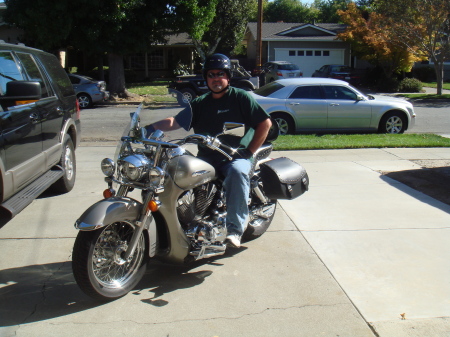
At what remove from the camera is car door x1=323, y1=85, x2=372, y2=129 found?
521 inches

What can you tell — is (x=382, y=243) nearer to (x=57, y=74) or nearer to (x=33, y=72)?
(x=33, y=72)

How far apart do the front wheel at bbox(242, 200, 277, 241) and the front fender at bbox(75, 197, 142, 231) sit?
5.27 ft

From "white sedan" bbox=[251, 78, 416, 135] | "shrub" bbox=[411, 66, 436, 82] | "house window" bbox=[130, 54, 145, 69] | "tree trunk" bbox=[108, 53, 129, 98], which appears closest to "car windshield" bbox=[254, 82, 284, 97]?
"white sedan" bbox=[251, 78, 416, 135]

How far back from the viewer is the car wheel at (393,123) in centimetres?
1359

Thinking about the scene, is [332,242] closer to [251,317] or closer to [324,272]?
[324,272]

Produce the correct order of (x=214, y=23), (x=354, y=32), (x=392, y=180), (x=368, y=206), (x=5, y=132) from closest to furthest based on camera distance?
(x=5, y=132) < (x=368, y=206) < (x=392, y=180) < (x=354, y=32) < (x=214, y=23)

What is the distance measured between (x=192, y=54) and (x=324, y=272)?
3626cm

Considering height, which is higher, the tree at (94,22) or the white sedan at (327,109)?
the tree at (94,22)

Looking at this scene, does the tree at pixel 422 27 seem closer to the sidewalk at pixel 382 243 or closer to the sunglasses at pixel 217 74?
the sidewalk at pixel 382 243

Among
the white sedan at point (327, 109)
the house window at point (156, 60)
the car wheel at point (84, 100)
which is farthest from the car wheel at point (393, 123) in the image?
the house window at point (156, 60)

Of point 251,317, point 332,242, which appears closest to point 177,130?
point 251,317

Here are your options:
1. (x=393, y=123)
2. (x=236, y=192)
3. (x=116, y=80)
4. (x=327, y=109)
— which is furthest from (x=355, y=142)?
(x=116, y=80)

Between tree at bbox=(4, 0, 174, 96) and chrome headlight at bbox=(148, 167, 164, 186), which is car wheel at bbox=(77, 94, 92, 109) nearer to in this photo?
tree at bbox=(4, 0, 174, 96)

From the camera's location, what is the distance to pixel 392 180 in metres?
8.12
